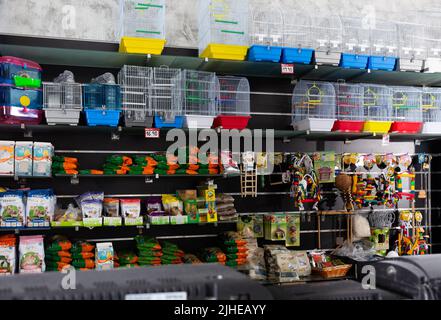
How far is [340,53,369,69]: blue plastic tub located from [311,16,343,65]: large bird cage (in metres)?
0.06

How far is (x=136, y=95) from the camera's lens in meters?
4.13

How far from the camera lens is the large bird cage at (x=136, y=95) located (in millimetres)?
4012

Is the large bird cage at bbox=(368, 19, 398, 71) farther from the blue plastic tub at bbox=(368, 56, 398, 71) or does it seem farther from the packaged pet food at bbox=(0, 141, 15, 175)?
the packaged pet food at bbox=(0, 141, 15, 175)

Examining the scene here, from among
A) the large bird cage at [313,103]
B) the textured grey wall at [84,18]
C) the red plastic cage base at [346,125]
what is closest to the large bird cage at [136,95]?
the textured grey wall at [84,18]

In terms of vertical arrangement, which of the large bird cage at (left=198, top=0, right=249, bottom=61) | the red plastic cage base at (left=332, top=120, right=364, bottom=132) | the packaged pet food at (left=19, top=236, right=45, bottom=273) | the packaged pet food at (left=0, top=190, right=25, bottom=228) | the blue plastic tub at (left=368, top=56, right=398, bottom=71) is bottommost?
the packaged pet food at (left=19, top=236, right=45, bottom=273)

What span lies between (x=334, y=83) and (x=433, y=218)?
6.73 feet

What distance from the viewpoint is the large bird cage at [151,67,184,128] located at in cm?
410

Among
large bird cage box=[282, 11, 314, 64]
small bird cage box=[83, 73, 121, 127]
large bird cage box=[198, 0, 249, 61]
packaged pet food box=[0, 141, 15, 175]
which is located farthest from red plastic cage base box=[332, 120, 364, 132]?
packaged pet food box=[0, 141, 15, 175]

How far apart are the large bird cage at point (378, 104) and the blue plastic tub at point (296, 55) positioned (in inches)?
29.2
